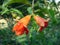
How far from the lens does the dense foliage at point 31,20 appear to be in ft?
2.23

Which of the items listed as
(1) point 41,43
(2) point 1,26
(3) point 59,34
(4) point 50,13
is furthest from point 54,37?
(4) point 50,13

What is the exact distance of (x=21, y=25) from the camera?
1.90 feet

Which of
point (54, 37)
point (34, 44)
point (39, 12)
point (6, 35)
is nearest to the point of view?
point (39, 12)

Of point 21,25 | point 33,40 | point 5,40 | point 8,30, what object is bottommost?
point 5,40

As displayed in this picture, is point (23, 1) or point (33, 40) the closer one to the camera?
point (23, 1)

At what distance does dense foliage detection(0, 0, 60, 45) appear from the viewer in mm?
679

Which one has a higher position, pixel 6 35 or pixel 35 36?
pixel 35 36

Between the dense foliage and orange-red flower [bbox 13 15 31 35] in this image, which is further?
the dense foliage

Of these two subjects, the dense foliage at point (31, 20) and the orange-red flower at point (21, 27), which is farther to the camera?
the dense foliage at point (31, 20)

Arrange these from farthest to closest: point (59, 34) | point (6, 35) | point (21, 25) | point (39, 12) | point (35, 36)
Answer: point (6, 35)
point (59, 34)
point (35, 36)
point (39, 12)
point (21, 25)

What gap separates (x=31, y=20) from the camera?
0.64 meters

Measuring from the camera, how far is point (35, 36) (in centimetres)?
138

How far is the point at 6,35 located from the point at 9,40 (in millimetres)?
66

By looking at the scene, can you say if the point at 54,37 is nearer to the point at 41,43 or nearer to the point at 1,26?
the point at 41,43
